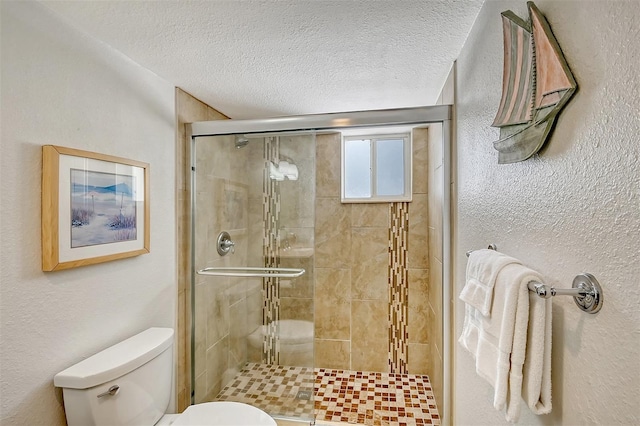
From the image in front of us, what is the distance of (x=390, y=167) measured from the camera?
2.87 metres

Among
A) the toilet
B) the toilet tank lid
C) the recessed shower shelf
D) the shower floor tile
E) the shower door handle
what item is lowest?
the shower floor tile

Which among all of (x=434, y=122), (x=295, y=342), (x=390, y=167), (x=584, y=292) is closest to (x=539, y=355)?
(x=584, y=292)

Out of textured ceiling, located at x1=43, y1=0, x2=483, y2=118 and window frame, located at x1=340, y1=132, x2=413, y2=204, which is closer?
textured ceiling, located at x1=43, y1=0, x2=483, y2=118

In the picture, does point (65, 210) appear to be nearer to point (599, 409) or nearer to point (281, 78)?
point (281, 78)

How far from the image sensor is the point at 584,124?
24.3 inches

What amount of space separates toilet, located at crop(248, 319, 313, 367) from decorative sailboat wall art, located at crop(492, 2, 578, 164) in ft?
5.07

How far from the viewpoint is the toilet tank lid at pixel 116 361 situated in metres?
1.20

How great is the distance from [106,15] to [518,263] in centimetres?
168

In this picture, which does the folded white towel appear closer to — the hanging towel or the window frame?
the hanging towel

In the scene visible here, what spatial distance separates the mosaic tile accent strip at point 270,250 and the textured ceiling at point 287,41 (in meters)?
0.45

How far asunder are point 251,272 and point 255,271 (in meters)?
→ 0.03

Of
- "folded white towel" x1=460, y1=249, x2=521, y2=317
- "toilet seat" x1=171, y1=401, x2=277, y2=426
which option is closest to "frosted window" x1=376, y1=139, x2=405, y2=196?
"folded white towel" x1=460, y1=249, x2=521, y2=317

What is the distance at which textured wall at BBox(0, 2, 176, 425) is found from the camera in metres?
1.08

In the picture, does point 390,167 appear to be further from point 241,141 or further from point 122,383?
point 122,383
